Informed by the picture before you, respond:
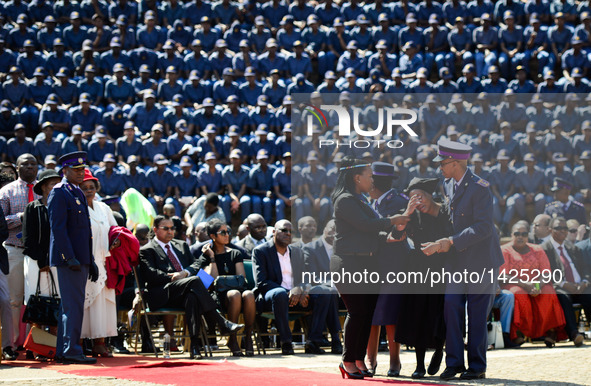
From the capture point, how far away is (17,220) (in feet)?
31.8

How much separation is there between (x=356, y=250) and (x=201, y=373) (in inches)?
70.6

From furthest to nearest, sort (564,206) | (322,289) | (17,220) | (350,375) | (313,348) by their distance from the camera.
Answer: (564,206) < (322,289) < (313,348) < (17,220) < (350,375)

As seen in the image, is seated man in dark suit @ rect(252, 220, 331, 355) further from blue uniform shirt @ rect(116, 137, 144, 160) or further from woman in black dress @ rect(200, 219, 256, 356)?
blue uniform shirt @ rect(116, 137, 144, 160)

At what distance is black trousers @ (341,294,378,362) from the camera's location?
300 inches

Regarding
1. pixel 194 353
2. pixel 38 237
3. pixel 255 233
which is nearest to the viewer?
pixel 38 237

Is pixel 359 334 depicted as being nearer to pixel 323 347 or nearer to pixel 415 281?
pixel 415 281

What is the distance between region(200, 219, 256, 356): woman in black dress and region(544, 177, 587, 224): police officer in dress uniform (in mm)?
6163

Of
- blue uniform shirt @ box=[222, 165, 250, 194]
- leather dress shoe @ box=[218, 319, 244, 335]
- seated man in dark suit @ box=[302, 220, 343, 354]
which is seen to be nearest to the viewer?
leather dress shoe @ box=[218, 319, 244, 335]

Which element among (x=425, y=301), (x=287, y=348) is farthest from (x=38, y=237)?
(x=425, y=301)

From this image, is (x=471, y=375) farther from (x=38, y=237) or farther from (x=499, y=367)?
(x=38, y=237)

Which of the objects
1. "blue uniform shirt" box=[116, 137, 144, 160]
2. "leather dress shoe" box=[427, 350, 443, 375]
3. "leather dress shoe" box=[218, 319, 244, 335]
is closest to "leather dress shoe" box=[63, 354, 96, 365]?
"leather dress shoe" box=[218, 319, 244, 335]

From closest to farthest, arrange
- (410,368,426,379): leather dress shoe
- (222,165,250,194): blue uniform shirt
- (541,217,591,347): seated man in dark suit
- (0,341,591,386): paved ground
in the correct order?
(0,341,591,386): paved ground → (410,368,426,379): leather dress shoe → (541,217,591,347): seated man in dark suit → (222,165,250,194): blue uniform shirt

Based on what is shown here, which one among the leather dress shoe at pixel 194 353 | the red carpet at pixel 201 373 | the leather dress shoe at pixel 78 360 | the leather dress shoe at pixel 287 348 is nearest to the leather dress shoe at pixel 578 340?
the leather dress shoe at pixel 287 348

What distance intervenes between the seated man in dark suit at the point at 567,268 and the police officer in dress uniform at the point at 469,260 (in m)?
4.21
